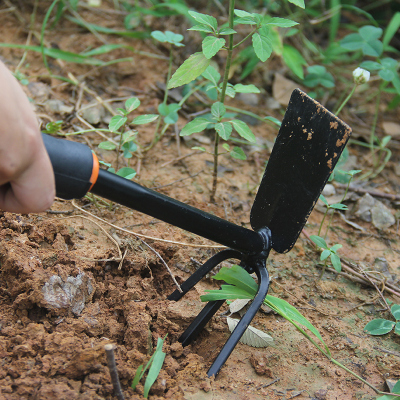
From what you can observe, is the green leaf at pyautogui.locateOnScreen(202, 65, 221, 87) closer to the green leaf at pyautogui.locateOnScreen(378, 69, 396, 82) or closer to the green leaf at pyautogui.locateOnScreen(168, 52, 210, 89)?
the green leaf at pyautogui.locateOnScreen(168, 52, 210, 89)

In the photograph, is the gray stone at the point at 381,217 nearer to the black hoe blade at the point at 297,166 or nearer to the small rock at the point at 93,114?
the black hoe blade at the point at 297,166

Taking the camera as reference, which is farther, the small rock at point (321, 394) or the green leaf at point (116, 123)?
the green leaf at point (116, 123)

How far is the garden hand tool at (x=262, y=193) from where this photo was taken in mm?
1144

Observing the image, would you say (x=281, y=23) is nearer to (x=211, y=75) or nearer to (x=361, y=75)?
(x=211, y=75)

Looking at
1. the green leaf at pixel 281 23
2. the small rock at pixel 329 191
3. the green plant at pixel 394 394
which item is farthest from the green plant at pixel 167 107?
the green plant at pixel 394 394

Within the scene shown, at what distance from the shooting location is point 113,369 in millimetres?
1017

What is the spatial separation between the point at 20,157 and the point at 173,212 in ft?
1.65

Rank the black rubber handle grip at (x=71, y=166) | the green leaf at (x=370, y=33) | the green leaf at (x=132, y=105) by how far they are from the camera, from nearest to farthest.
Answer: the black rubber handle grip at (x=71, y=166), the green leaf at (x=132, y=105), the green leaf at (x=370, y=33)

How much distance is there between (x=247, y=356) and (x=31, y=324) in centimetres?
72

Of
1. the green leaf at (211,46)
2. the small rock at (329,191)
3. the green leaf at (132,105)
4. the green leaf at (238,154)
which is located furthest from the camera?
the small rock at (329,191)

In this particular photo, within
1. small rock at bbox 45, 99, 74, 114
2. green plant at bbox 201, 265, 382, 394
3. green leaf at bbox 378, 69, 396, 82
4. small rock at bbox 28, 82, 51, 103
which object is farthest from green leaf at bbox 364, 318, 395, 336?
small rock at bbox 28, 82, 51, 103

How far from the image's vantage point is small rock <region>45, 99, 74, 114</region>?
7.30 feet

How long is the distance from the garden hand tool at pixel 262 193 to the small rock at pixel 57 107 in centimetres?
120

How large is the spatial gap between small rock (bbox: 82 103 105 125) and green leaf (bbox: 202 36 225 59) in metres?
0.97
